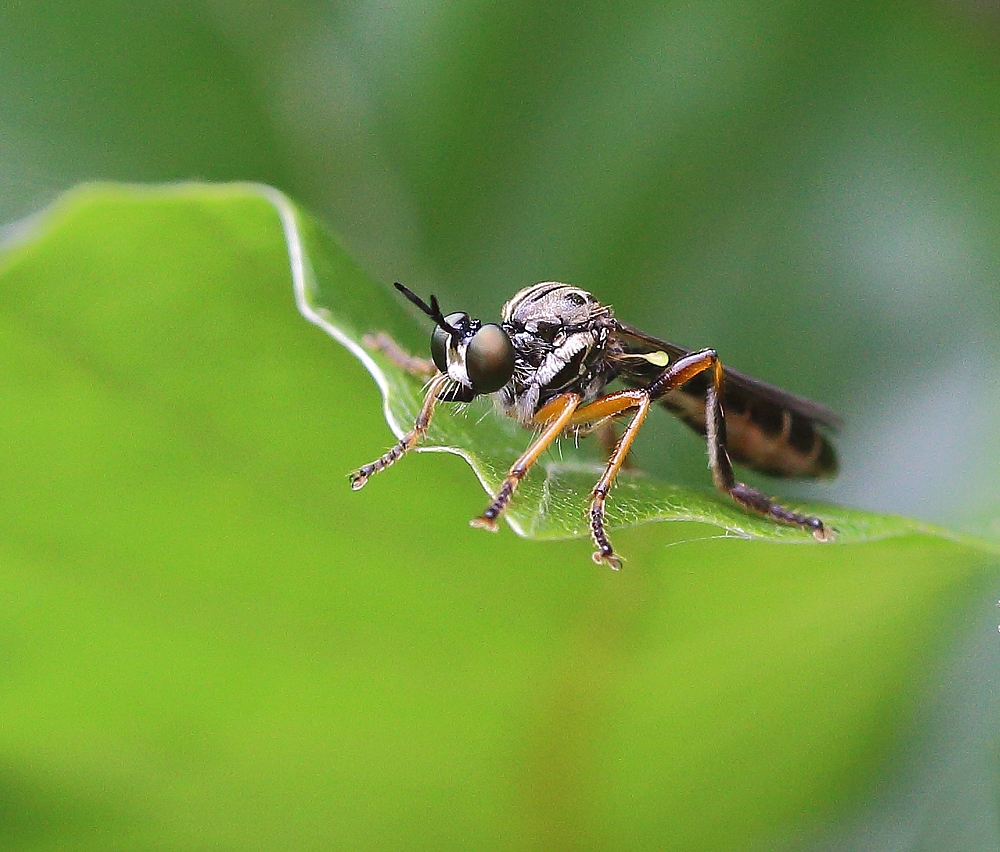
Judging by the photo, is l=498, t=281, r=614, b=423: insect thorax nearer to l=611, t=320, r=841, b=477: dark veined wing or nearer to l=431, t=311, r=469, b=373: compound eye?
l=611, t=320, r=841, b=477: dark veined wing

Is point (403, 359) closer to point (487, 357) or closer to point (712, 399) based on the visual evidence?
point (487, 357)

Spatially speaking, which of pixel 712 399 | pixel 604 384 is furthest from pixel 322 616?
pixel 604 384

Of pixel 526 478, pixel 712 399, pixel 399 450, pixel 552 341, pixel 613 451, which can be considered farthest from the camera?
pixel 552 341

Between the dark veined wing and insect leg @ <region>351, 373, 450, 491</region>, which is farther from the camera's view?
the dark veined wing

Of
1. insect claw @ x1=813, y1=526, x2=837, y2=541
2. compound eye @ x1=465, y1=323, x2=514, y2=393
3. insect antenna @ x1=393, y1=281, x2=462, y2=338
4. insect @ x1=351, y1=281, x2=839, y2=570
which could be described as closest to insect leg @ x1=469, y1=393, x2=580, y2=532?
insect @ x1=351, y1=281, x2=839, y2=570

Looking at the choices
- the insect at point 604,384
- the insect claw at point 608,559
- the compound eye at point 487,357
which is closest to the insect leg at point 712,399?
the insect at point 604,384

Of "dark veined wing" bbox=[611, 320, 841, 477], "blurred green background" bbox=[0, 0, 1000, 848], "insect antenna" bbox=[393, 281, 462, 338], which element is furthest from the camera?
"dark veined wing" bbox=[611, 320, 841, 477]

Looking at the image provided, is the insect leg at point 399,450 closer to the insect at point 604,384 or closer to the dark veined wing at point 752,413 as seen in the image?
the insect at point 604,384
